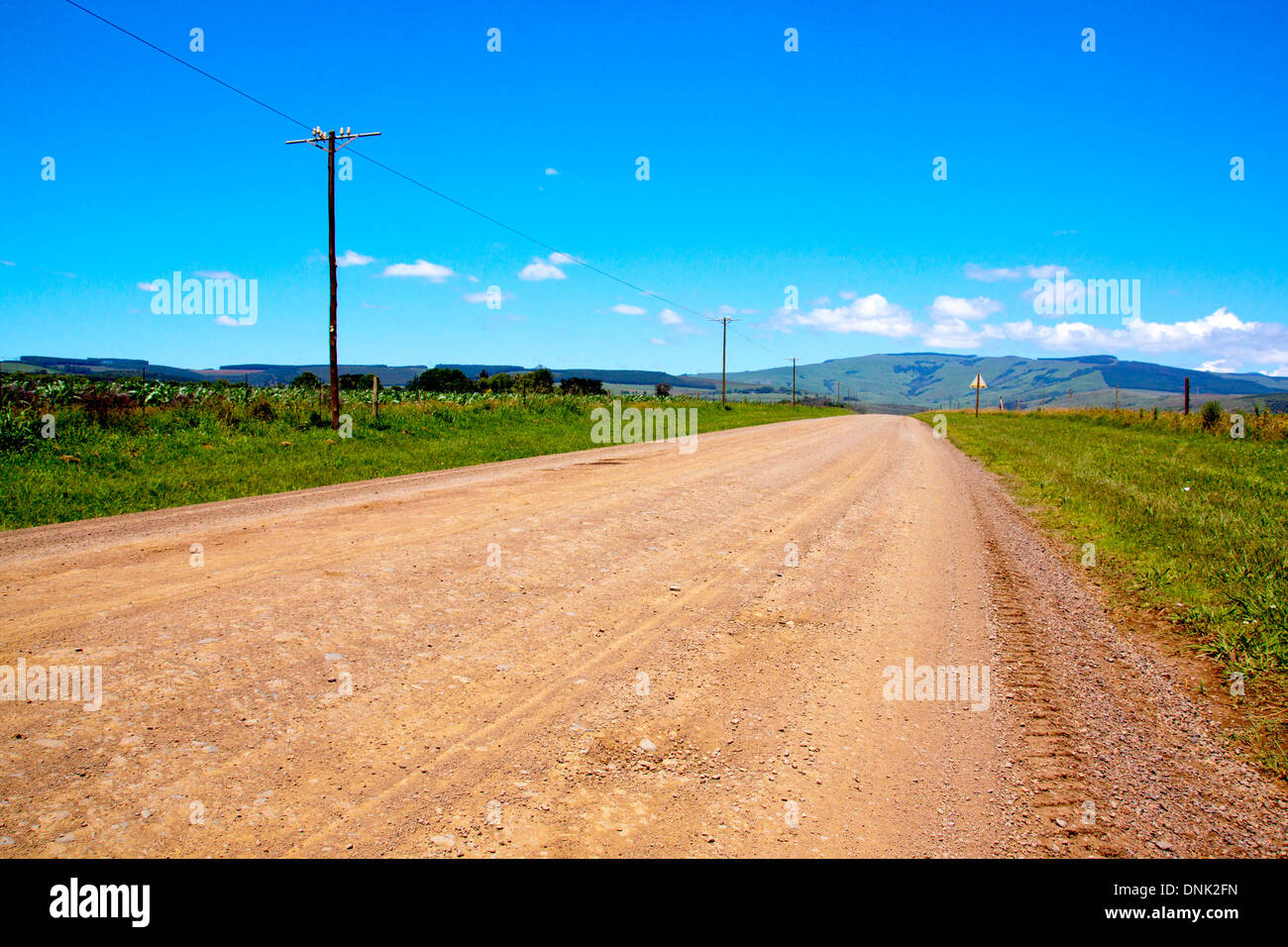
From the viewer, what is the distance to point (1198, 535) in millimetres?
7629

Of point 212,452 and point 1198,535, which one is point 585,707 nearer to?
point 1198,535

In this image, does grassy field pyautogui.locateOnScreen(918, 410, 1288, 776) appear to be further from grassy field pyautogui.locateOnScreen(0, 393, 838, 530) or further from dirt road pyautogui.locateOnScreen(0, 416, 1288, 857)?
grassy field pyautogui.locateOnScreen(0, 393, 838, 530)

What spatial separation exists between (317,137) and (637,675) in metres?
20.4

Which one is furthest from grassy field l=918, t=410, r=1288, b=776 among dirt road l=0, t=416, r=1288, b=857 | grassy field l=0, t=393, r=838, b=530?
→ grassy field l=0, t=393, r=838, b=530

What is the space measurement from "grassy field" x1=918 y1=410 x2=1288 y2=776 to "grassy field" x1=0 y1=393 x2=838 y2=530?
11.9 m

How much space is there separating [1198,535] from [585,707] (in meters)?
7.68

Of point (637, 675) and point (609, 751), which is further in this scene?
point (637, 675)

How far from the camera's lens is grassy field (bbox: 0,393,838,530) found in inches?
396

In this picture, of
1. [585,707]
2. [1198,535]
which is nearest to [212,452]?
[585,707]

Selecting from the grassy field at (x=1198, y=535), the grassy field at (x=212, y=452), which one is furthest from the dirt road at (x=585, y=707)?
the grassy field at (x=212, y=452)

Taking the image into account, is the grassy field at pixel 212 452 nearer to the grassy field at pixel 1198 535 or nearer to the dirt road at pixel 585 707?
the dirt road at pixel 585 707
